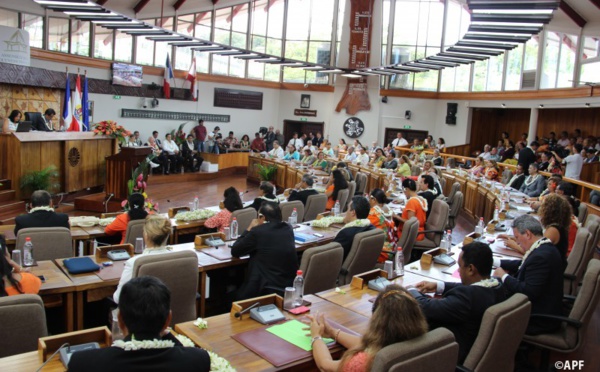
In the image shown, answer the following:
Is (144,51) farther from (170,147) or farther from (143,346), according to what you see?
(143,346)

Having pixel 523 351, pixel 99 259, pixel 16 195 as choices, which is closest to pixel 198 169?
pixel 16 195

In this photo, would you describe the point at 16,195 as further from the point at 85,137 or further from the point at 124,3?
the point at 124,3

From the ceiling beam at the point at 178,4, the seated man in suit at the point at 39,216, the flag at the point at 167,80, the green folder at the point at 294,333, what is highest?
the ceiling beam at the point at 178,4

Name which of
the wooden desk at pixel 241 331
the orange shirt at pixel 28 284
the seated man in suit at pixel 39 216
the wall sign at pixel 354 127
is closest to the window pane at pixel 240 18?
the wall sign at pixel 354 127

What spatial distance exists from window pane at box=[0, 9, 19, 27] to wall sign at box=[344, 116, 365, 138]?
39.8 feet

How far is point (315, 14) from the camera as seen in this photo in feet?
70.4

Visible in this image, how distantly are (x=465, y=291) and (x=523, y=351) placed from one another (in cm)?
134

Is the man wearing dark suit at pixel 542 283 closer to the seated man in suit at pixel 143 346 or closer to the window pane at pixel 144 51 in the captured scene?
the seated man in suit at pixel 143 346

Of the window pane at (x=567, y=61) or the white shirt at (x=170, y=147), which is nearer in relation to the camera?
the window pane at (x=567, y=61)

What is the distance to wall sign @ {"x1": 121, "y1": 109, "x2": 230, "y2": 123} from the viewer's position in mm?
16953

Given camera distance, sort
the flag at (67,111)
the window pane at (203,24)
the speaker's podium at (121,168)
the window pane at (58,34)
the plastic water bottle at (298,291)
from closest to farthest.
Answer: the plastic water bottle at (298,291)
the speaker's podium at (121,168)
the flag at (67,111)
the window pane at (58,34)
the window pane at (203,24)

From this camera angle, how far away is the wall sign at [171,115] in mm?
16953

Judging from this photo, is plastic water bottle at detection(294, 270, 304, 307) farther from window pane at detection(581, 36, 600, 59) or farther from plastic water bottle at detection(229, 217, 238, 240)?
window pane at detection(581, 36, 600, 59)

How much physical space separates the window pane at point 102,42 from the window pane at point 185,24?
2.78 meters
